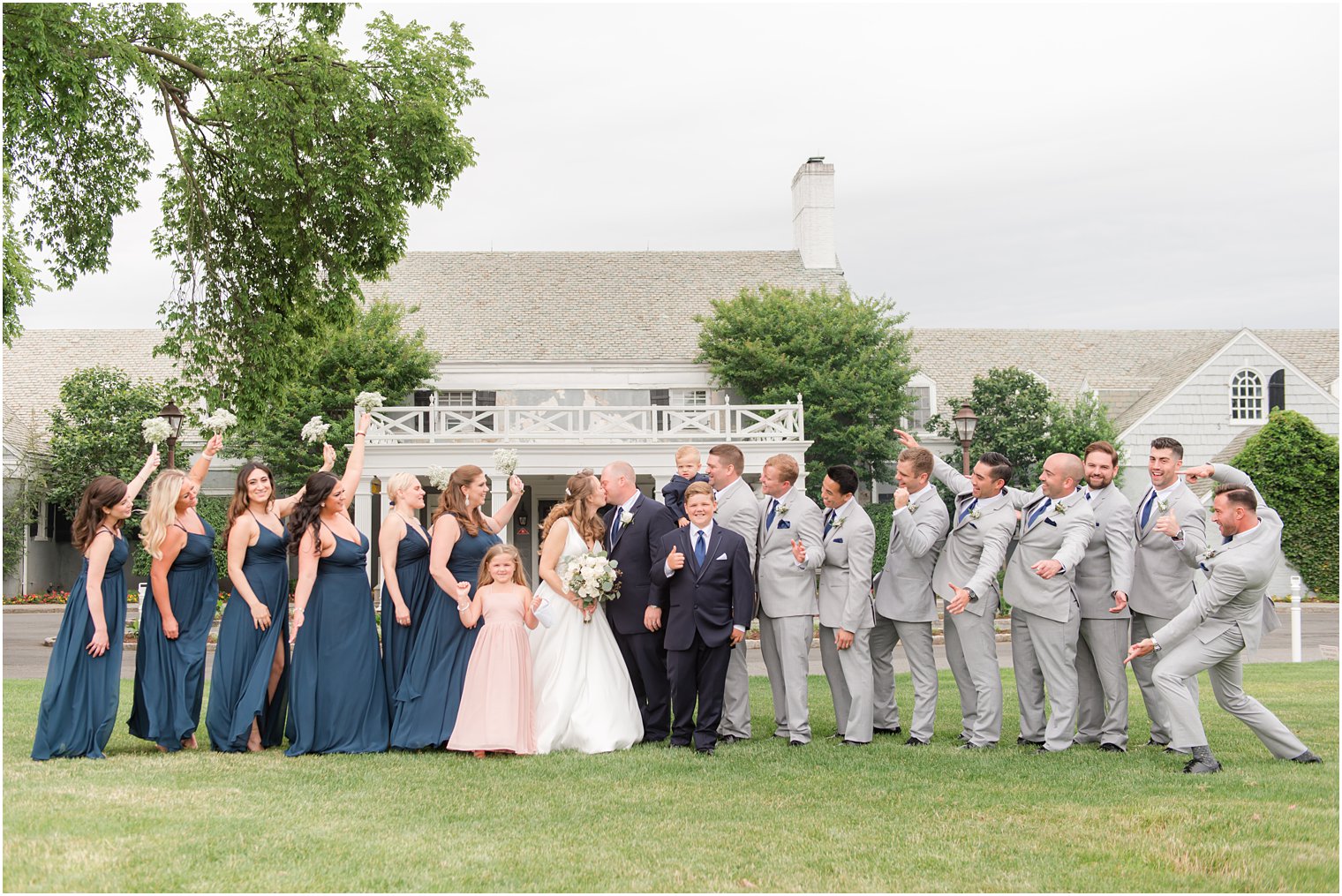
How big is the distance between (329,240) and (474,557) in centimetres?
863

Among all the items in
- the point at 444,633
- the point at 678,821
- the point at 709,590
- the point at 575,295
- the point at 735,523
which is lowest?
the point at 678,821

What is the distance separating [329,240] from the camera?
1634cm

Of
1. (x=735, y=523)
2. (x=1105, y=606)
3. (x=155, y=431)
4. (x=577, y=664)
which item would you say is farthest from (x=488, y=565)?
(x=1105, y=606)

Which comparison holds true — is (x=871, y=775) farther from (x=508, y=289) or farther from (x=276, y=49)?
(x=508, y=289)

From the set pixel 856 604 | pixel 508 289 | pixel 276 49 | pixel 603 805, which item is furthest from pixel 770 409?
pixel 603 805

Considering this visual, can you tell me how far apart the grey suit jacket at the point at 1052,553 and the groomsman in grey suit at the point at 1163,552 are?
487 millimetres

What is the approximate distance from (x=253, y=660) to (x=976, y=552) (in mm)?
5563

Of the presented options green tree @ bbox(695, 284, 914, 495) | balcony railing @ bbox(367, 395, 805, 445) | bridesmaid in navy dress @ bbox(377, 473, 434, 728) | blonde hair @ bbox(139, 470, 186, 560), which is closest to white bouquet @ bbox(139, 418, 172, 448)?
blonde hair @ bbox(139, 470, 186, 560)

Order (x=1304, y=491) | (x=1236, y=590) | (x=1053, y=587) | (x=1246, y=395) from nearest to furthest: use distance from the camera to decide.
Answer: (x=1236, y=590)
(x=1053, y=587)
(x=1304, y=491)
(x=1246, y=395)

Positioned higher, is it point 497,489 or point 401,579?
point 497,489

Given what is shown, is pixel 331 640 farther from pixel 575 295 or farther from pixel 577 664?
pixel 575 295

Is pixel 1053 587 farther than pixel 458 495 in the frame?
No

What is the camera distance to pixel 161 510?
8.38m

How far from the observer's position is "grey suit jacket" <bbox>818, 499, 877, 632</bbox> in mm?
9008
